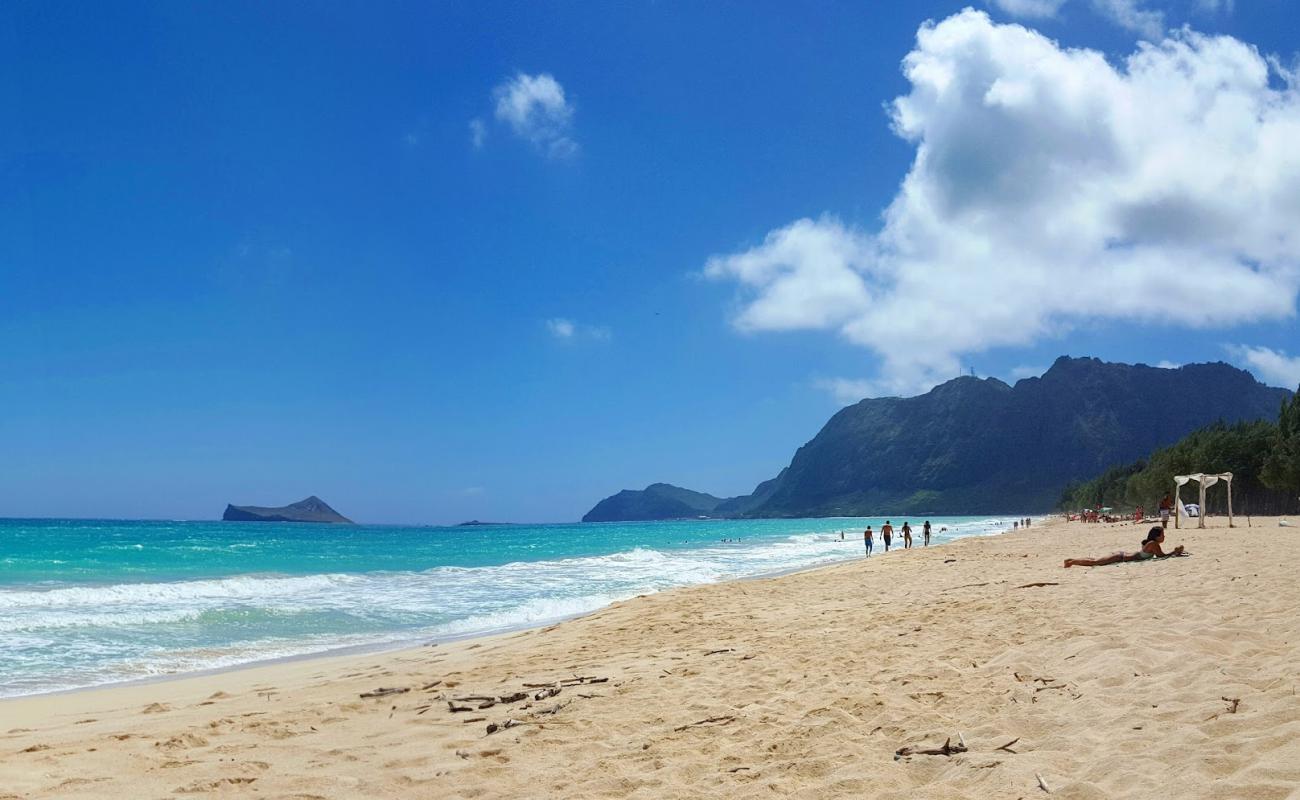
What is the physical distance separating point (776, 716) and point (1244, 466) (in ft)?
257

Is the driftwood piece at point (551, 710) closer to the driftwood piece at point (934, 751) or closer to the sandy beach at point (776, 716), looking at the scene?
the sandy beach at point (776, 716)

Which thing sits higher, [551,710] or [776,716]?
[776,716]

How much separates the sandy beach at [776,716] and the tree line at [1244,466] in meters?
60.0

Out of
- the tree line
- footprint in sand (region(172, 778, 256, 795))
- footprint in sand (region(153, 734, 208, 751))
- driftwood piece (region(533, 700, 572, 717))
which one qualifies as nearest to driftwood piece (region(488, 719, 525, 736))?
driftwood piece (region(533, 700, 572, 717))

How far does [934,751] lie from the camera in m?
4.71

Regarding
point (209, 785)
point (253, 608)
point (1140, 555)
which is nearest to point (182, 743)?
point (209, 785)

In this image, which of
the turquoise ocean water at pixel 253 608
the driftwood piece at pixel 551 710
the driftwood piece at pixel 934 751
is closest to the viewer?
the driftwood piece at pixel 934 751

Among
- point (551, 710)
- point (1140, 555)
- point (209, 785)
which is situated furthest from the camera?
point (1140, 555)

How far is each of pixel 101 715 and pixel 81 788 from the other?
10.7ft

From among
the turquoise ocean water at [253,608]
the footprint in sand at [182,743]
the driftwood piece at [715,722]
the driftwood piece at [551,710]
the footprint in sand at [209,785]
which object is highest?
the driftwood piece at [715,722]

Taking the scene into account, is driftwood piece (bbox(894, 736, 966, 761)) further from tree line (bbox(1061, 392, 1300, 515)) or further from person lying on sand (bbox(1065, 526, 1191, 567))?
tree line (bbox(1061, 392, 1300, 515))

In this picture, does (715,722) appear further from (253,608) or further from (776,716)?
(253,608)

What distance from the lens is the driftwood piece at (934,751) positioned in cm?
468

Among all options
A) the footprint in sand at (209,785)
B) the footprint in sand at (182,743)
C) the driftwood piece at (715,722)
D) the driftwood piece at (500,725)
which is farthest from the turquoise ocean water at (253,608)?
the driftwood piece at (715,722)
